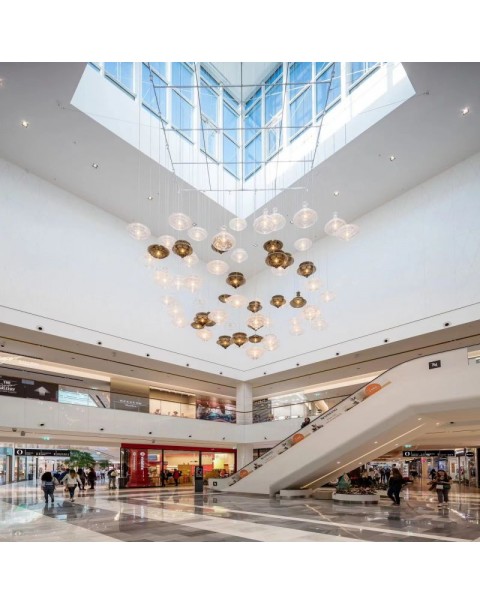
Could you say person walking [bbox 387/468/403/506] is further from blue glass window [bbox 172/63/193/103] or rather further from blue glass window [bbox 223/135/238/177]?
blue glass window [bbox 172/63/193/103]

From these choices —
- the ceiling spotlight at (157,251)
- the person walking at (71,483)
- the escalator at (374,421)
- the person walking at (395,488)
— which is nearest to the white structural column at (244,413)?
the escalator at (374,421)

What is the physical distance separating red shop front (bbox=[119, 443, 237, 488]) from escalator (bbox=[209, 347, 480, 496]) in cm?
610

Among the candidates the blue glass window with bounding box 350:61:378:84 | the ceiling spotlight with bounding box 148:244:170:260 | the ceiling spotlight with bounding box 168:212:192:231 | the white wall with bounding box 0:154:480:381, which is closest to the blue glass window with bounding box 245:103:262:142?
the blue glass window with bounding box 350:61:378:84

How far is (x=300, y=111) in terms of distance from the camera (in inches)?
743

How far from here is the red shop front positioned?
2131cm

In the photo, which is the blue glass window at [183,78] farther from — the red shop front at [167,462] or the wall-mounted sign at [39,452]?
the wall-mounted sign at [39,452]

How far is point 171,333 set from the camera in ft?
68.8

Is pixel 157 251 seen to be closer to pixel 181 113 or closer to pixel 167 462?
pixel 181 113

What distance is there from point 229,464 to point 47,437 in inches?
416

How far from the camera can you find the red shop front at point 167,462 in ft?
69.9

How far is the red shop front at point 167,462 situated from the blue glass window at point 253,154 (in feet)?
45.3
